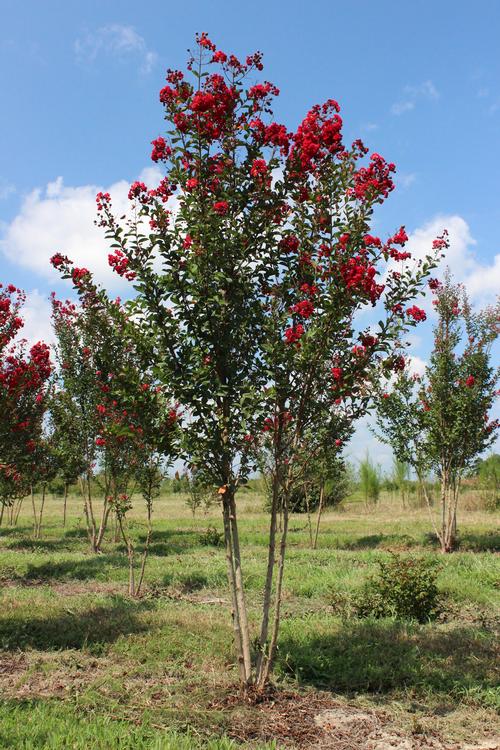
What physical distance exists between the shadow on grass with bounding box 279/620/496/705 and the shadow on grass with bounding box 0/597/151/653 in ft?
7.22

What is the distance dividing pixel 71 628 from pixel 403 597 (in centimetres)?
455

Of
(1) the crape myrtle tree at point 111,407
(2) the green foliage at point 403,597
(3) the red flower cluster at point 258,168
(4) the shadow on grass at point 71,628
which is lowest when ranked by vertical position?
(4) the shadow on grass at point 71,628

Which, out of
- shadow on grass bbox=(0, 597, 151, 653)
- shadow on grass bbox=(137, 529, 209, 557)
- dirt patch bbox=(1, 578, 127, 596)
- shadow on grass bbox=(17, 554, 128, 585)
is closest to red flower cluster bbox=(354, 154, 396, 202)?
shadow on grass bbox=(0, 597, 151, 653)

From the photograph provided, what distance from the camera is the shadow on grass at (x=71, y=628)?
7.32 metres

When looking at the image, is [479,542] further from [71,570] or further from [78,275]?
[78,275]

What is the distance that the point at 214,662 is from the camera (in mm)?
6465

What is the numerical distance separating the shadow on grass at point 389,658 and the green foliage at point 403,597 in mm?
625

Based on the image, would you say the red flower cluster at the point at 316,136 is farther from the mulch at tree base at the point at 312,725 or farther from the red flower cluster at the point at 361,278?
the mulch at tree base at the point at 312,725

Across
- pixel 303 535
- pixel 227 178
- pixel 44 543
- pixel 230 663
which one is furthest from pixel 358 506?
pixel 227 178

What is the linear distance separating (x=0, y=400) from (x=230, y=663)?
4773mm

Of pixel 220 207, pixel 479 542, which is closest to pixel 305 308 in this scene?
pixel 220 207

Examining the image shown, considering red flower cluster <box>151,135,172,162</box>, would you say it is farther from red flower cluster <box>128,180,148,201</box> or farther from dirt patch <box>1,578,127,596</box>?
dirt patch <box>1,578,127,596</box>

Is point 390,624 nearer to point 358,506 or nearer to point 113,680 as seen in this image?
point 113,680

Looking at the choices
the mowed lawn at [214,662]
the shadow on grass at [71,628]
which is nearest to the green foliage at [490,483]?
the mowed lawn at [214,662]
